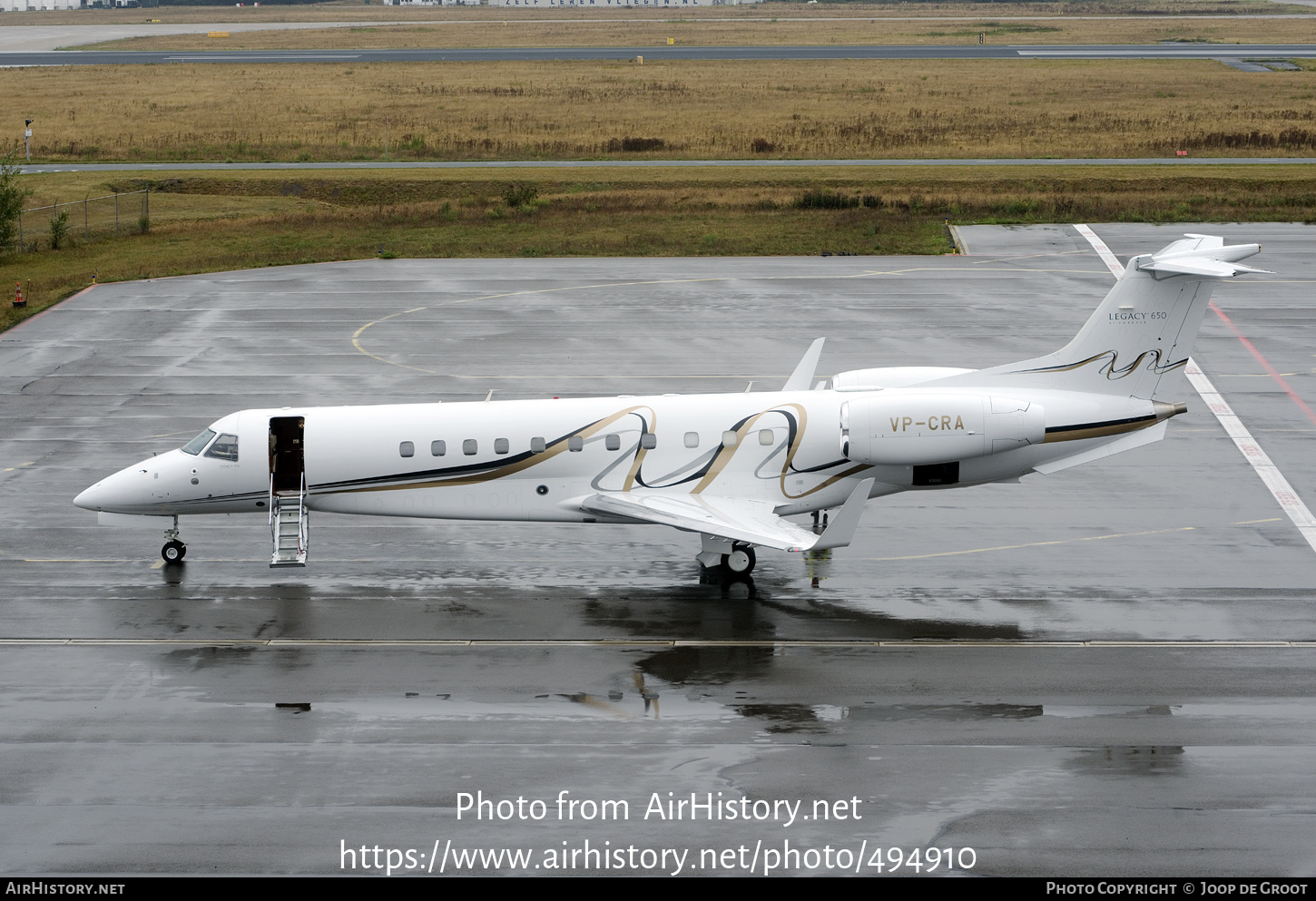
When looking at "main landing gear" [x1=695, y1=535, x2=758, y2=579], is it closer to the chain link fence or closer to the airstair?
the airstair

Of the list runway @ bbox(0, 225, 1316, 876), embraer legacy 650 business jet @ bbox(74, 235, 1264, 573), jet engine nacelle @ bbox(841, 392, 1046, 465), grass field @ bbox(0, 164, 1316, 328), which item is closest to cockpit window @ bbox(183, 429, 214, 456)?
embraer legacy 650 business jet @ bbox(74, 235, 1264, 573)

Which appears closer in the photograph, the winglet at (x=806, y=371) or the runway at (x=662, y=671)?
the runway at (x=662, y=671)

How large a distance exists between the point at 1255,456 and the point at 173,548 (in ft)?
84.4

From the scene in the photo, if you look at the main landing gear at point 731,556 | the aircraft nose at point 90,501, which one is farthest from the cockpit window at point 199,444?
the main landing gear at point 731,556

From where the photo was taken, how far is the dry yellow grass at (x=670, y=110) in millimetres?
90000

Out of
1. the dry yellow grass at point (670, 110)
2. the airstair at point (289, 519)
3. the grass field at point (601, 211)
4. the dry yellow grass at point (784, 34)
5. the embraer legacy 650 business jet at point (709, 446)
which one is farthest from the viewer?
the dry yellow grass at point (784, 34)

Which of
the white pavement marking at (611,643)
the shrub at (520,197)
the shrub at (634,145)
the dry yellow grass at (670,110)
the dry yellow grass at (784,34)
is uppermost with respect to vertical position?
the dry yellow grass at (784,34)

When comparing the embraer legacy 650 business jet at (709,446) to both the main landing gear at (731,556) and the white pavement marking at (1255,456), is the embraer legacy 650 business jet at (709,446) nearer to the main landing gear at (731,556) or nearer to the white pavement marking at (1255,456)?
the main landing gear at (731,556)

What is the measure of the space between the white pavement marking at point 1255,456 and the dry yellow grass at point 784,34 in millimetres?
123000

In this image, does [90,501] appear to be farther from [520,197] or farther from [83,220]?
[520,197]

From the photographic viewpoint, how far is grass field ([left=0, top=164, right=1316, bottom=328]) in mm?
61906

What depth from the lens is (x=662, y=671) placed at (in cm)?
2178
